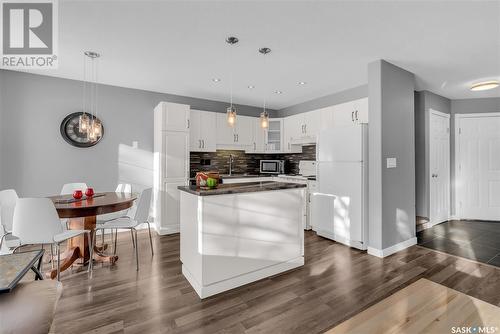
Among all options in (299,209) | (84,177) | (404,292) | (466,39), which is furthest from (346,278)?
(84,177)

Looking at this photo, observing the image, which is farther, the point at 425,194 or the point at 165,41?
the point at 425,194

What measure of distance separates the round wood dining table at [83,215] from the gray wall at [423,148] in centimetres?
487

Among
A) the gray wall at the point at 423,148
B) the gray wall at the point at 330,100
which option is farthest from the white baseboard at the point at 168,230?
the gray wall at the point at 423,148

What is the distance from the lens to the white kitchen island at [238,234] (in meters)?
2.23

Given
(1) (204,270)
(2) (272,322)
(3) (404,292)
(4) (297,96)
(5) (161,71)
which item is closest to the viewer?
(3) (404,292)

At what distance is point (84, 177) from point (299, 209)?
3506 mm

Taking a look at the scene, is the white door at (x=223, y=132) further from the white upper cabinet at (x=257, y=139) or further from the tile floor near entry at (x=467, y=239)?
the tile floor near entry at (x=467, y=239)

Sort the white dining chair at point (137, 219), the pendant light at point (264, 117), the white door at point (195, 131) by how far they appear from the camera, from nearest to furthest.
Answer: the pendant light at point (264, 117), the white dining chair at point (137, 219), the white door at point (195, 131)

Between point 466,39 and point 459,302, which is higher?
point 466,39

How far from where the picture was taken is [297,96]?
4863mm

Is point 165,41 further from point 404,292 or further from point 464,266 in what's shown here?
point 464,266

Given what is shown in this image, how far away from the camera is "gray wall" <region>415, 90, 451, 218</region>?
440cm

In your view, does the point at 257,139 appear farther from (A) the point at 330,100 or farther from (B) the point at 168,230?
(B) the point at 168,230

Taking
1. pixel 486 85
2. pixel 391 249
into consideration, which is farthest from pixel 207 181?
pixel 486 85
